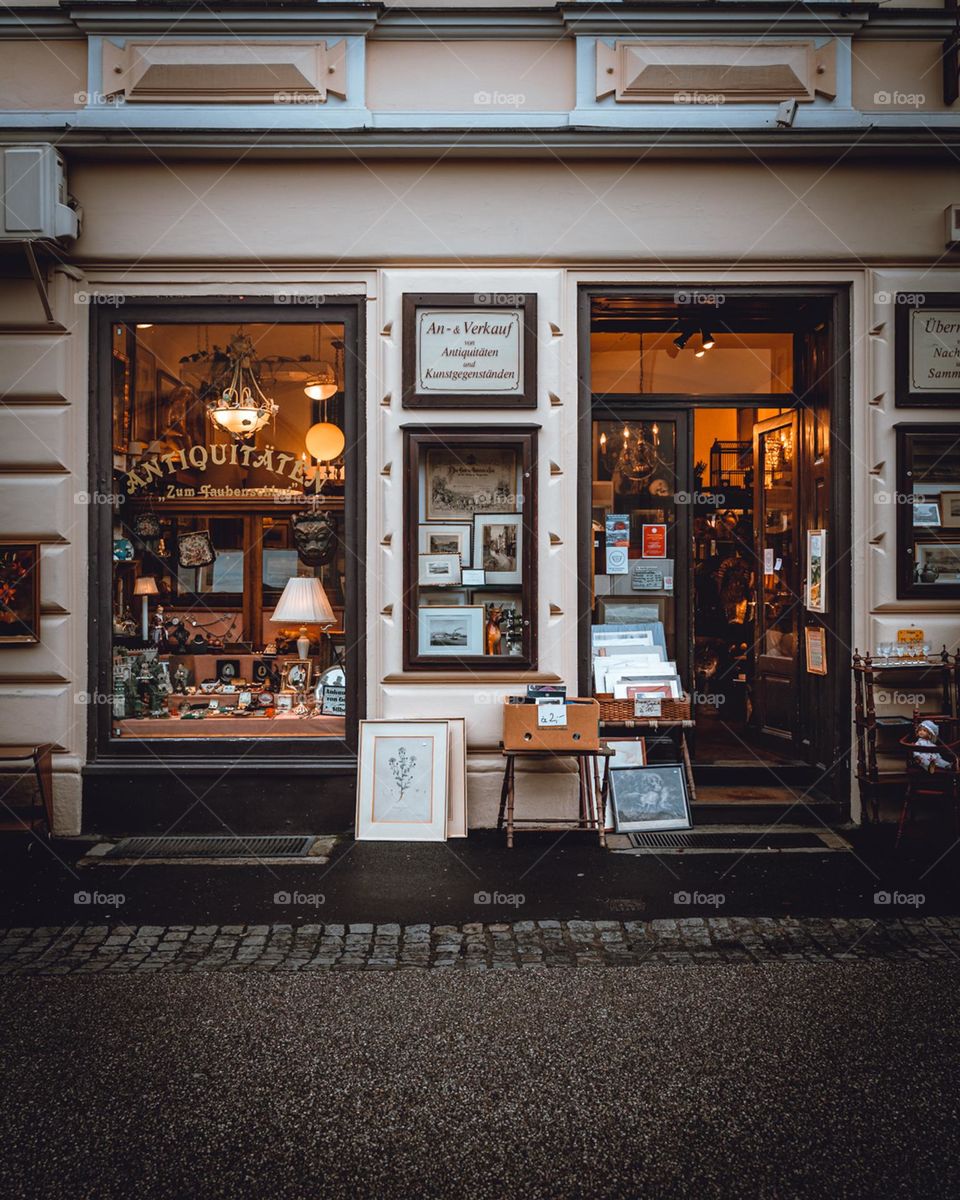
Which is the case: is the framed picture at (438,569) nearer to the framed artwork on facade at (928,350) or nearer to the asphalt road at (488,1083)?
the asphalt road at (488,1083)

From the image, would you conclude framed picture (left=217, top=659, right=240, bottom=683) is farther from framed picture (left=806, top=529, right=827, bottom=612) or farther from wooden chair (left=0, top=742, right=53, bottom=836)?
framed picture (left=806, top=529, right=827, bottom=612)

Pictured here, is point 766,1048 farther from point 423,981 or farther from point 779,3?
point 779,3

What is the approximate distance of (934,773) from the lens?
6.27 metres

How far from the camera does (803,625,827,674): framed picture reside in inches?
285

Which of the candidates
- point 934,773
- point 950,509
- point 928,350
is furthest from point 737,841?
point 928,350

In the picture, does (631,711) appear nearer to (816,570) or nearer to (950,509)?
(816,570)

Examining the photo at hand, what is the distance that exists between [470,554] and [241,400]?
2.22m

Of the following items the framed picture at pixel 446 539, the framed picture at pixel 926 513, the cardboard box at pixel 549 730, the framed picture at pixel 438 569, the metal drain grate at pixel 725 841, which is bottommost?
the metal drain grate at pixel 725 841

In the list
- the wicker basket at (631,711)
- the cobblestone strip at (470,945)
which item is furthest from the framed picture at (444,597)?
the cobblestone strip at (470,945)

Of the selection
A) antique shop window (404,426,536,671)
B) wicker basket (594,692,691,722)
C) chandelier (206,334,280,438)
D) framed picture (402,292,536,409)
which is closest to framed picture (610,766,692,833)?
wicker basket (594,692,691,722)

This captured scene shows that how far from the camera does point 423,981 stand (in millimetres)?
4297

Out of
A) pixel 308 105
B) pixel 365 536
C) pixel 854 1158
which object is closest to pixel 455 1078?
pixel 854 1158

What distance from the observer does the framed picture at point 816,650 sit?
7230 mm

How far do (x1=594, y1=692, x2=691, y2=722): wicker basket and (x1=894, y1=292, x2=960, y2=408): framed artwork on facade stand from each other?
2.81 m
